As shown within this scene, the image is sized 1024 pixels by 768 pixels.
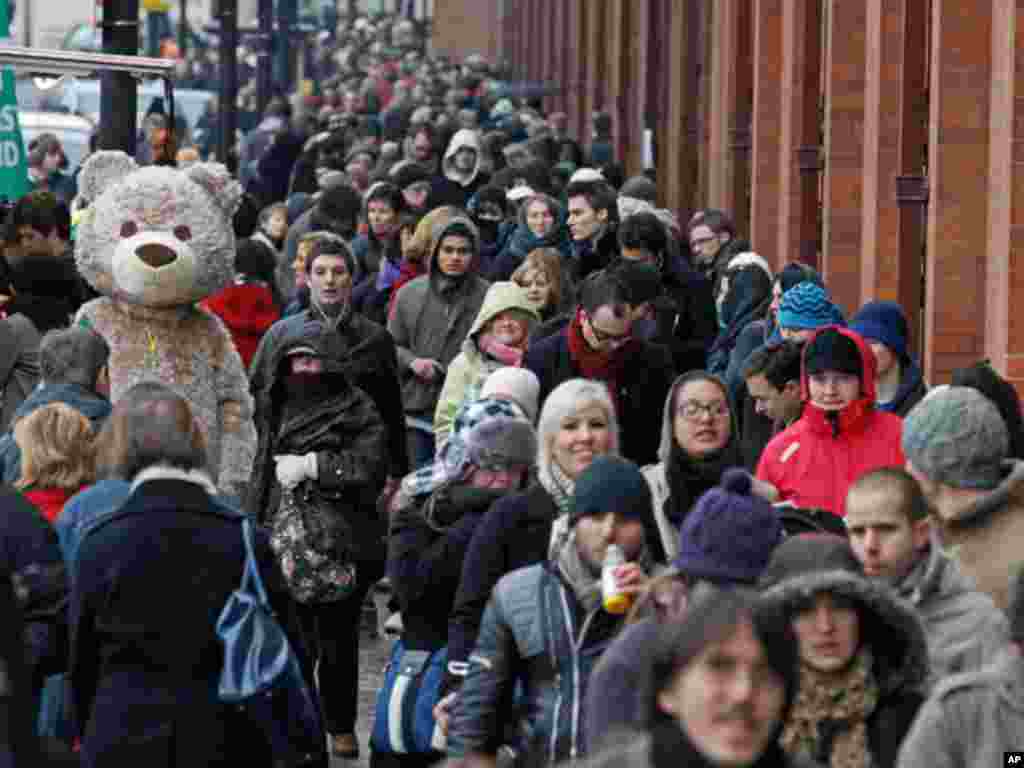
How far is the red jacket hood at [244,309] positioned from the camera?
1530 cm

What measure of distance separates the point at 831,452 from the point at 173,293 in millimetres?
2470

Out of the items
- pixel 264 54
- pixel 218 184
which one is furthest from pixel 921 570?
pixel 264 54

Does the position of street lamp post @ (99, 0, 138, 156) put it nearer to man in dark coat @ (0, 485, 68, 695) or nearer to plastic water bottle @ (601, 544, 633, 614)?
man in dark coat @ (0, 485, 68, 695)

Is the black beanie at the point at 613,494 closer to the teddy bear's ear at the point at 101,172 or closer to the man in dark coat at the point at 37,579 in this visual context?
the man in dark coat at the point at 37,579

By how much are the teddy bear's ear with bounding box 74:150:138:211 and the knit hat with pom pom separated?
4941 millimetres

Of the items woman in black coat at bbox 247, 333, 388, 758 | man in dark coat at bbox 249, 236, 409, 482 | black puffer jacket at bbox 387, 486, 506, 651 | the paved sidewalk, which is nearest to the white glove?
woman in black coat at bbox 247, 333, 388, 758

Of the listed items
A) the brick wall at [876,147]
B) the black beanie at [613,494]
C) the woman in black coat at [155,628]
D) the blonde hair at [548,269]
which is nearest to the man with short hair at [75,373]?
the woman in black coat at [155,628]

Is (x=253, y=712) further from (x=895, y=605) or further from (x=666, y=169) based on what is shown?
(x=666, y=169)

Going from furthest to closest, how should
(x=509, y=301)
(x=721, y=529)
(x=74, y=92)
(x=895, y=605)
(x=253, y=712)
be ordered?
1. (x=74, y=92)
2. (x=509, y=301)
3. (x=253, y=712)
4. (x=721, y=529)
5. (x=895, y=605)

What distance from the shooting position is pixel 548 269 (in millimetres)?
14648

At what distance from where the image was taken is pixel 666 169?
33469mm

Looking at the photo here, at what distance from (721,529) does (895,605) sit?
0.70 m

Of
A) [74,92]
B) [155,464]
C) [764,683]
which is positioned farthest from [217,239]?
[74,92]

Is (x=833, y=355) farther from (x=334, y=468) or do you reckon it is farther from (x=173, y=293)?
(x=173, y=293)
